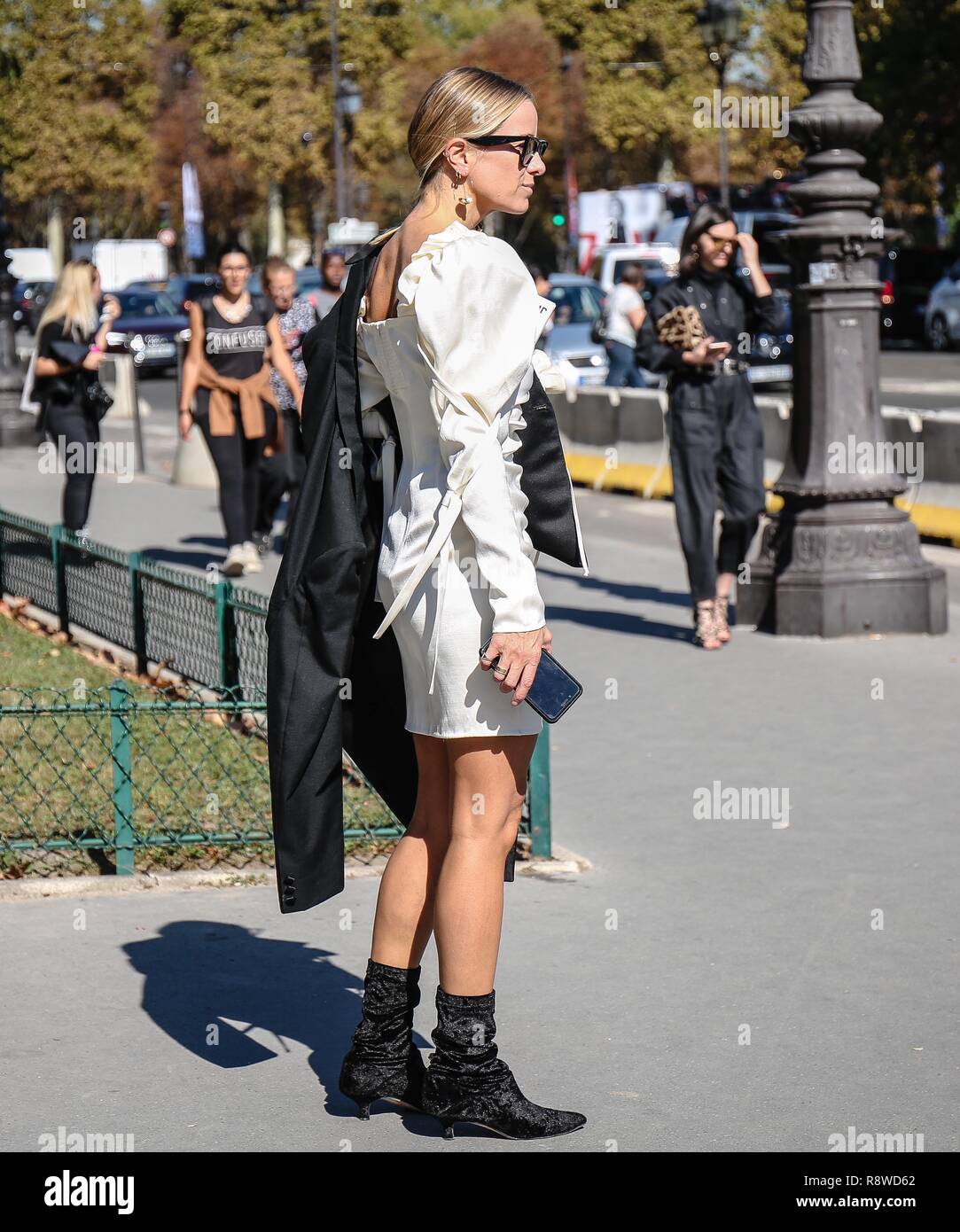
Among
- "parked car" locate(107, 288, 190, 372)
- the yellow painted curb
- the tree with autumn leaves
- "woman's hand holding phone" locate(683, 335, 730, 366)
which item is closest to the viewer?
"woman's hand holding phone" locate(683, 335, 730, 366)

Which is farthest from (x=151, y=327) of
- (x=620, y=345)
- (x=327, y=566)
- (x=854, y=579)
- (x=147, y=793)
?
(x=327, y=566)

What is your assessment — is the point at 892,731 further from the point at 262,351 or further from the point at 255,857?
the point at 262,351

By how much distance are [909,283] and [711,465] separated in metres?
30.8

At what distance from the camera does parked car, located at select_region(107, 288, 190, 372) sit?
36.0 meters

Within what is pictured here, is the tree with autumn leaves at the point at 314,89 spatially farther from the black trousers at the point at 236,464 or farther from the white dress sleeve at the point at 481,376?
the white dress sleeve at the point at 481,376

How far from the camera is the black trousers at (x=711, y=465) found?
355 inches

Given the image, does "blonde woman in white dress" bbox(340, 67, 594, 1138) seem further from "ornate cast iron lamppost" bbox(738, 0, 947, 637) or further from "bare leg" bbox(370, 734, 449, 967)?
"ornate cast iron lamppost" bbox(738, 0, 947, 637)

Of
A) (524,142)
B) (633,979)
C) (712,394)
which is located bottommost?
(633,979)

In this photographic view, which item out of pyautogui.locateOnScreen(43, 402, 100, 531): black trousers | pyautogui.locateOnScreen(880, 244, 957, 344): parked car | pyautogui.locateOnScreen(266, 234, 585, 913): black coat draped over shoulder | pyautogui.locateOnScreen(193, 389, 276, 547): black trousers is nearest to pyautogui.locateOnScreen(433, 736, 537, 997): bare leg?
pyautogui.locateOnScreen(266, 234, 585, 913): black coat draped over shoulder

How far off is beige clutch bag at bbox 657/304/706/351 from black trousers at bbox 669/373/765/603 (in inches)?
8.7

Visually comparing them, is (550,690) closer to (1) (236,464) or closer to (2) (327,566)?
(2) (327,566)

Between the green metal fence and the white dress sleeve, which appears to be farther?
the green metal fence

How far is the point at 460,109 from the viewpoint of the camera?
3.63 m
